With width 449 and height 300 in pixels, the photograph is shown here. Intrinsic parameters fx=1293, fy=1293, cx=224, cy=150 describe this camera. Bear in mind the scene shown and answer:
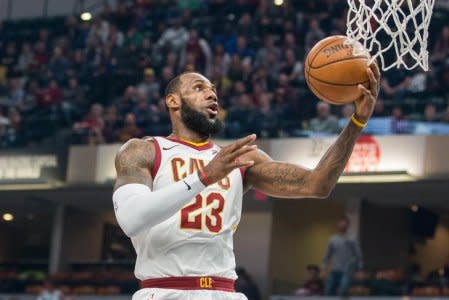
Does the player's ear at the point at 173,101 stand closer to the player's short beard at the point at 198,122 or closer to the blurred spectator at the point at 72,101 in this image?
the player's short beard at the point at 198,122

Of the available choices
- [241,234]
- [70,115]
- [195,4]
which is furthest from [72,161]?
[195,4]

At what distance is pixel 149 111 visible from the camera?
23.9 meters

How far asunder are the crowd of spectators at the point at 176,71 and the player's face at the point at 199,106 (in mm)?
12348

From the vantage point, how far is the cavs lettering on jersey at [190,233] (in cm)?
795

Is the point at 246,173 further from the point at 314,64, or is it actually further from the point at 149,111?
the point at 149,111

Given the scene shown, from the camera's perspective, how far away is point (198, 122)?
830cm

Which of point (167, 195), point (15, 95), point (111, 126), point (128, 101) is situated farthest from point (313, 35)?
point (167, 195)

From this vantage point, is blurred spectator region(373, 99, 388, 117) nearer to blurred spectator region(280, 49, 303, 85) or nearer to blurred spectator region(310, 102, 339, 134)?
blurred spectator region(310, 102, 339, 134)

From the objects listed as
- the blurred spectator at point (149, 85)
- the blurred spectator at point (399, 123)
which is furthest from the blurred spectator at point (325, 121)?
the blurred spectator at point (149, 85)

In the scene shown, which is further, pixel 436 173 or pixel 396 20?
pixel 436 173

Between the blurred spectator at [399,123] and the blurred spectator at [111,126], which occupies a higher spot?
the blurred spectator at [399,123]

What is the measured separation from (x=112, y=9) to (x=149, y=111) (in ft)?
20.9

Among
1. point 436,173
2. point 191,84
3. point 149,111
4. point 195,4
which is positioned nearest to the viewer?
point 191,84

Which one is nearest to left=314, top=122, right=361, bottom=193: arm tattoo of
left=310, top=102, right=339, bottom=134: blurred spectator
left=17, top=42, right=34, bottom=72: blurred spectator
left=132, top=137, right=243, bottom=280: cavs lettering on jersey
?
left=132, top=137, right=243, bottom=280: cavs lettering on jersey
